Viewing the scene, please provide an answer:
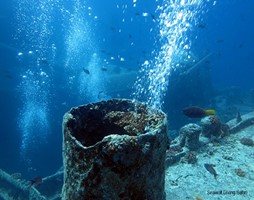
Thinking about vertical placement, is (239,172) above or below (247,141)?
below

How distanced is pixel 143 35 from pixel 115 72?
11986 cm

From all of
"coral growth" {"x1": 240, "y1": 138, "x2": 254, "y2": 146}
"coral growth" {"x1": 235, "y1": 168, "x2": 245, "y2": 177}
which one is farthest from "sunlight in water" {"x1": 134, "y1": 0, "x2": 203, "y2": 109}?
"coral growth" {"x1": 235, "y1": 168, "x2": 245, "y2": 177}

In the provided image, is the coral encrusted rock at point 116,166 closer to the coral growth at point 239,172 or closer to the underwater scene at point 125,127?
the underwater scene at point 125,127

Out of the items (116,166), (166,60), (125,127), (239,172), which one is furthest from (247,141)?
(166,60)

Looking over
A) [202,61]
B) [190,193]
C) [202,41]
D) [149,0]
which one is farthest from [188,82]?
[202,41]

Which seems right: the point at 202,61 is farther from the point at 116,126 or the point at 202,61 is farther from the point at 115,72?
the point at 116,126

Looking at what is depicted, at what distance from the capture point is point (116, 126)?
112 inches

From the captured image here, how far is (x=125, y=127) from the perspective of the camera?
2783mm

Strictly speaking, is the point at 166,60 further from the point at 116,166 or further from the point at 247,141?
the point at 116,166

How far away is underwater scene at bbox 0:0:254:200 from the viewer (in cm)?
191

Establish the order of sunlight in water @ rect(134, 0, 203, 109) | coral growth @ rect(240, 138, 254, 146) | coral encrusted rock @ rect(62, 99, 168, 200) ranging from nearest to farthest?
1. coral encrusted rock @ rect(62, 99, 168, 200)
2. coral growth @ rect(240, 138, 254, 146)
3. sunlight in water @ rect(134, 0, 203, 109)

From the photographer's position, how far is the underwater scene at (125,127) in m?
1.91

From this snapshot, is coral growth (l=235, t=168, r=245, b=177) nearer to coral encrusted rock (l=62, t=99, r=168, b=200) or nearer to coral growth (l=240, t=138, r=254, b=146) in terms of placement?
coral growth (l=240, t=138, r=254, b=146)

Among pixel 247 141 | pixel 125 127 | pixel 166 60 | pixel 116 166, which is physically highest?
pixel 166 60
